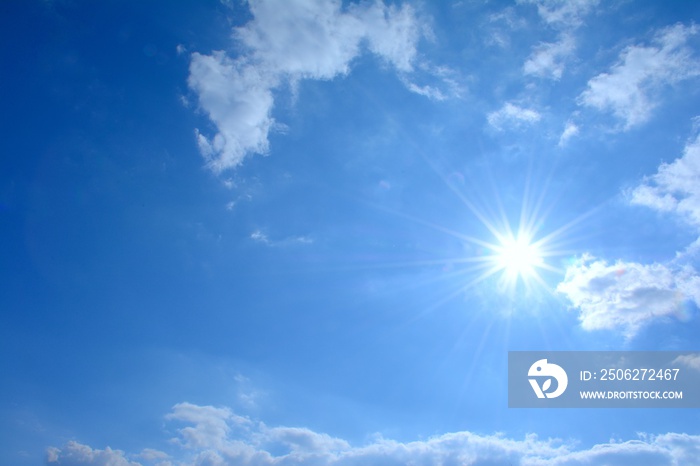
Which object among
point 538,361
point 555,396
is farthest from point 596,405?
point 538,361

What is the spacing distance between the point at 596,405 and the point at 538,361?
8113 millimetres

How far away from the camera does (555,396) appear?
166 feet

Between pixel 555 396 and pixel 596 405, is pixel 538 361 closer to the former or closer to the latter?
pixel 555 396

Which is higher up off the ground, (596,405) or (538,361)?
(538,361)

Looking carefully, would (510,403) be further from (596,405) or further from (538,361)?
(596,405)

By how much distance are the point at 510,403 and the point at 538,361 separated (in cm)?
661

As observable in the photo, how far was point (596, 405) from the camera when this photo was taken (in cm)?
4988

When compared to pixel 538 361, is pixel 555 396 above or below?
below

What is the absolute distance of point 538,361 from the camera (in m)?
52.1

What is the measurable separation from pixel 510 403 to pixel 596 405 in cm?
1049

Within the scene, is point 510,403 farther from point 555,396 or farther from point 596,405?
point 596,405

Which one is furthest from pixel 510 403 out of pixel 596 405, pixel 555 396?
pixel 596 405
